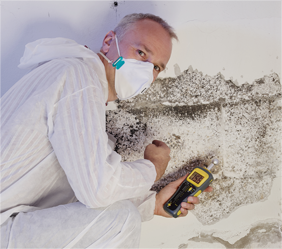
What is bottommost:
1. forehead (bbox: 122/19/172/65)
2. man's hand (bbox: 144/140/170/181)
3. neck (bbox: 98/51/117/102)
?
man's hand (bbox: 144/140/170/181)

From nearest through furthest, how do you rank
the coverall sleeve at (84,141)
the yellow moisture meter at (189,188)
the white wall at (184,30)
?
the coverall sleeve at (84,141) < the yellow moisture meter at (189,188) < the white wall at (184,30)

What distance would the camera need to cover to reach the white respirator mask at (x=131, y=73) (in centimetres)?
98

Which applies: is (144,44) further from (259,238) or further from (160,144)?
(259,238)

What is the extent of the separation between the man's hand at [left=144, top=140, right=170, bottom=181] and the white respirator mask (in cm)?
30

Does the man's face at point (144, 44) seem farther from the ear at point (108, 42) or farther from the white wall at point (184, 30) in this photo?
the white wall at point (184, 30)

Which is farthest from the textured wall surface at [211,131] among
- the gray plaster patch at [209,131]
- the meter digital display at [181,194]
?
the meter digital display at [181,194]

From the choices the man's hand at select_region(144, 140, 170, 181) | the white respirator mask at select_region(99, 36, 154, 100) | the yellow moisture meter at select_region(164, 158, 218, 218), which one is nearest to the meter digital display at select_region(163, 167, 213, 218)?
the yellow moisture meter at select_region(164, 158, 218, 218)

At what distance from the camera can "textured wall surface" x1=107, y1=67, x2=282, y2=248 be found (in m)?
1.24

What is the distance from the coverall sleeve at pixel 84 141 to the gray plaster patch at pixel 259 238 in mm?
751

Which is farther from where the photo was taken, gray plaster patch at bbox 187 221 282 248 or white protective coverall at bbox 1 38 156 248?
gray plaster patch at bbox 187 221 282 248

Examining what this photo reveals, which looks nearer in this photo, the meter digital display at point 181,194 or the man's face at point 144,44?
the man's face at point 144,44

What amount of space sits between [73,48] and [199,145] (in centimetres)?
78

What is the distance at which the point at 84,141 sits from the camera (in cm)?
75

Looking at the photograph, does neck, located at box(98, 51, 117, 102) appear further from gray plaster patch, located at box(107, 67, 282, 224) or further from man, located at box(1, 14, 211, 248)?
gray plaster patch, located at box(107, 67, 282, 224)
